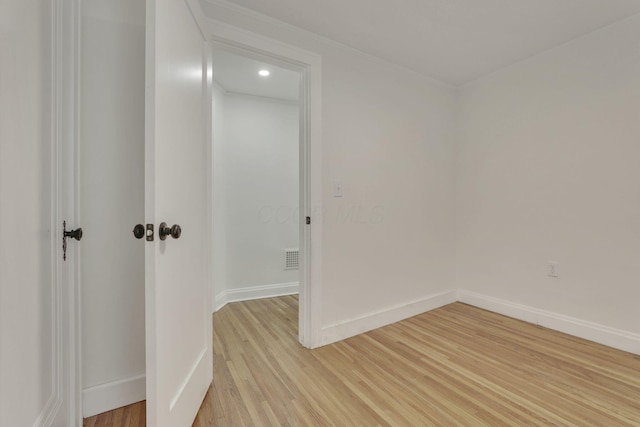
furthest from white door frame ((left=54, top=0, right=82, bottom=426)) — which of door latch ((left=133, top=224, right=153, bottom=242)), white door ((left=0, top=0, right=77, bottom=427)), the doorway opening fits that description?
the doorway opening

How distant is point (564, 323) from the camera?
232cm

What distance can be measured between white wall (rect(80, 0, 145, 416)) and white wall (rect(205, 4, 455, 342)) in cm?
57

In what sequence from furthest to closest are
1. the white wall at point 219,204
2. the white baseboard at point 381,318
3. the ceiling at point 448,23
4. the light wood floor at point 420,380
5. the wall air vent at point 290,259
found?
1. the wall air vent at point 290,259
2. the white wall at point 219,204
3. the white baseboard at point 381,318
4. the ceiling at point 448,23
5. the light wood floor at point 420,380

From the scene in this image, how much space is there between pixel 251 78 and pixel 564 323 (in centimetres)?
353

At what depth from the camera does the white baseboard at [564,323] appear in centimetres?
203

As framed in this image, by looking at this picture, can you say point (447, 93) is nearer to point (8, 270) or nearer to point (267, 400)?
point (267, 400)

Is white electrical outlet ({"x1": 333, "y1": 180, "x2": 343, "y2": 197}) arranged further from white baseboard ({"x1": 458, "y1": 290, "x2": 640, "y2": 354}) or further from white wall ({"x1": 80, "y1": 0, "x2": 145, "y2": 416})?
white baseboard ({"x1": 458, "y1": 290, "x2": 640, "y2": 354})

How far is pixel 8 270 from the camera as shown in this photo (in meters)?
0.85

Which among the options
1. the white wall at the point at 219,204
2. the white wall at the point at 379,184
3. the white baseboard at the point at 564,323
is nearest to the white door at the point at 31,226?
the white wall at the point at 379,184

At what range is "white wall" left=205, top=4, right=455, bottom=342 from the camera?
7.17 ft

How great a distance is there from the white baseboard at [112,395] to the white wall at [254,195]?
140 centimetres

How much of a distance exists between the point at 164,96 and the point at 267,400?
1549 millimetres

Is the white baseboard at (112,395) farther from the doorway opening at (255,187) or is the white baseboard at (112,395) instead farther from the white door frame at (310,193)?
the doorway opening at (255,187)

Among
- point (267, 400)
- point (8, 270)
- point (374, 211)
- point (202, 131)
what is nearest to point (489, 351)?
point (374, 211)
